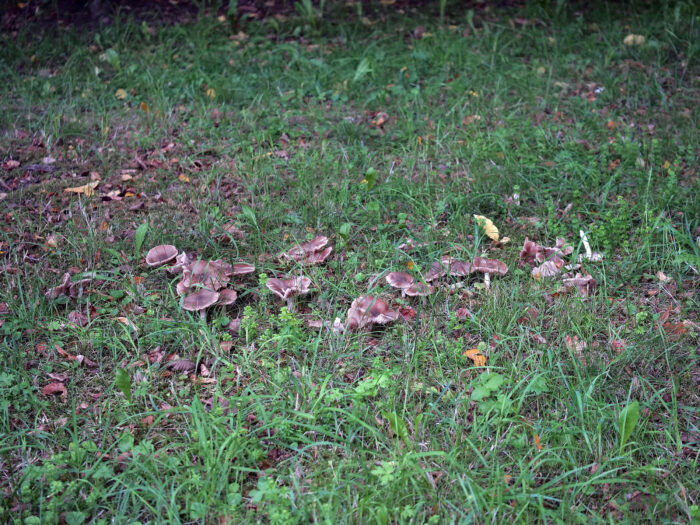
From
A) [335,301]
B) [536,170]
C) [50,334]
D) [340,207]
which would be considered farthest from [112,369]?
[536,170]

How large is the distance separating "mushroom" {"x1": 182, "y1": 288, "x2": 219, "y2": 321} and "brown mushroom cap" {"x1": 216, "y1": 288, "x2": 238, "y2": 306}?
68 mm

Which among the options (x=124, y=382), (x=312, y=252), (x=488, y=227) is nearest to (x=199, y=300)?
(x=124, y=382)

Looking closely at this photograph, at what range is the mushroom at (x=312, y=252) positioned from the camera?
12.2 feet

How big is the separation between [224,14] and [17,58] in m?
2.41

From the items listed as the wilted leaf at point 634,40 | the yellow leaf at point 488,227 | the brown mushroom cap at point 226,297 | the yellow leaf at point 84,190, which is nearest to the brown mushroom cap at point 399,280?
the yellow leaf at point 488,227

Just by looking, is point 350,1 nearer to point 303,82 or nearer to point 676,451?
point 303,82

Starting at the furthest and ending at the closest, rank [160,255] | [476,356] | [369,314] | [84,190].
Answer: [84,190] < [160,255] < [369,314] < [476,356]

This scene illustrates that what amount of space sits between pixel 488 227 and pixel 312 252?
1.17 meters

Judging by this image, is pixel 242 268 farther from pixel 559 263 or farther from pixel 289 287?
pixel 559 263

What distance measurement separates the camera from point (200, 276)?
11.4ft

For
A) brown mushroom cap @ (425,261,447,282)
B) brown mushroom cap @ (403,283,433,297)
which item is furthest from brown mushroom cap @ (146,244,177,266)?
brown mushroom cap @ (425,261,447,282)

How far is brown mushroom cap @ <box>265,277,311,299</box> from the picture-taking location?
3.38m

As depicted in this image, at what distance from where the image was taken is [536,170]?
15.0 feet

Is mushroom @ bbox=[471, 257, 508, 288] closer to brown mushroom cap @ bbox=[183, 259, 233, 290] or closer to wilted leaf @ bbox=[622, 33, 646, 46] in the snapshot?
brown mushroom cap @ bbox=[183, 259, 233, 290]
